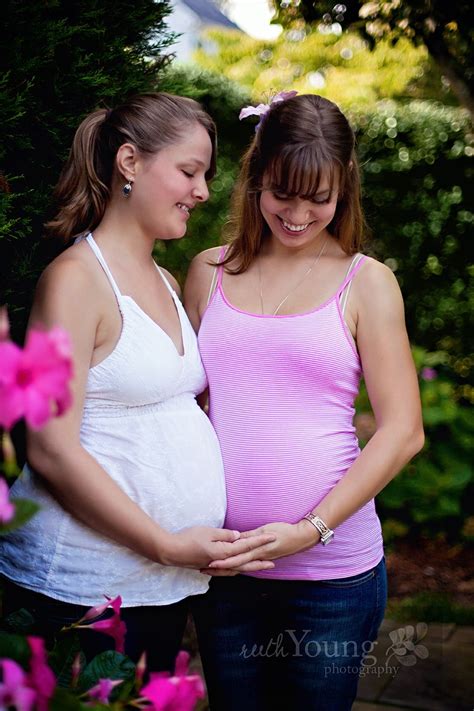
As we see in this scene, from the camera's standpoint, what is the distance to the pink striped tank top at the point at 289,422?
198cm

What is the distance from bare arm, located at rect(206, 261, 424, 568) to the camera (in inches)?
75.7

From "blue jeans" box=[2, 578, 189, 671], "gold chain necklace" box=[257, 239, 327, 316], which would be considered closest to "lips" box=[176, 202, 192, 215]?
"gold chain necklace" box=[257, 239, 327, 316]

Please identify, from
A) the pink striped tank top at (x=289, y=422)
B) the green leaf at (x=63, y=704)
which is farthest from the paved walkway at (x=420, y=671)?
the green leaf at (x=63, y=704)

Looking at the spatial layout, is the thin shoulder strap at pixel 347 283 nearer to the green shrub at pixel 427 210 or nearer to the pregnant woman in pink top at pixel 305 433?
the pregnant woman in pink top at pixel 305 433

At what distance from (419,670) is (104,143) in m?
2.71

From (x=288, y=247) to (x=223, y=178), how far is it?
179 inches

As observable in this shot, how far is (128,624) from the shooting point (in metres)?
1.80

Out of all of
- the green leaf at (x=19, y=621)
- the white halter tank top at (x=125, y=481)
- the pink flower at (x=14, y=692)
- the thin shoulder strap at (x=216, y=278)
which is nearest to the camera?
the pink flower at (x=14, y=692)

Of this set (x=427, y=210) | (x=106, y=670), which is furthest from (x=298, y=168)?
(x=427, y=210)

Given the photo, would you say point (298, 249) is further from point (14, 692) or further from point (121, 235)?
point (14, 692)

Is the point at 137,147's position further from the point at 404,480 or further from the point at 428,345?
the point at 428,345

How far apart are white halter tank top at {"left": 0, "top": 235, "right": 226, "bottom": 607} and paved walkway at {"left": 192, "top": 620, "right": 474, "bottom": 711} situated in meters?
1.74
